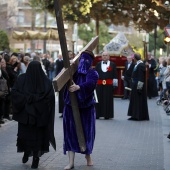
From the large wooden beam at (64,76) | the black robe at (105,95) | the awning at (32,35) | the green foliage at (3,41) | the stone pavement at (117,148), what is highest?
the awning at (32,35)

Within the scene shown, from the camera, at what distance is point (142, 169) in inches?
403

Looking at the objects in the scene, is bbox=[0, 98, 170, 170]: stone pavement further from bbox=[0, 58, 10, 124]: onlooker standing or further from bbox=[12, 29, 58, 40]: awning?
bbox=[12, 29, 58, 40]: awning

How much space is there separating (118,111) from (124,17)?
11.5 meters

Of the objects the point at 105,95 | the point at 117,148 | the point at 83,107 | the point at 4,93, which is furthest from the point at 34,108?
the point at 105,95

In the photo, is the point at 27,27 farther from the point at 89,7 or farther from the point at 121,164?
the point at 121,164

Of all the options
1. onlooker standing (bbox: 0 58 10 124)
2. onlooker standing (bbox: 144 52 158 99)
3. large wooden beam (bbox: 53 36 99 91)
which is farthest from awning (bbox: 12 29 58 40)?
large wooden beam (bbox: 53 36 99 91)

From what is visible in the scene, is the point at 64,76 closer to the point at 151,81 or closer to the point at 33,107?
the point at 33,107

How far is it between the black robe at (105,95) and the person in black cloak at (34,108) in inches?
340

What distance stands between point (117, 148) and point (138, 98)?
6487 mm

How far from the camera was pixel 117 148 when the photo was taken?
12.6 meters

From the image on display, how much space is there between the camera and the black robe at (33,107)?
10.1 meters

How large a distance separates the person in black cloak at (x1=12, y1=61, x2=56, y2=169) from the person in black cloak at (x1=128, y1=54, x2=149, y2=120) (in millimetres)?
8526

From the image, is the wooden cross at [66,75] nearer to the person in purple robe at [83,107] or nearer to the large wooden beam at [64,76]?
the large wooden beam at [64,76]

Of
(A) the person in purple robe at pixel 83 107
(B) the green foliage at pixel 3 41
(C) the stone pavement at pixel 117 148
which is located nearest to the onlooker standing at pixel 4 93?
(C) the stone pavement at pixel 117 148
